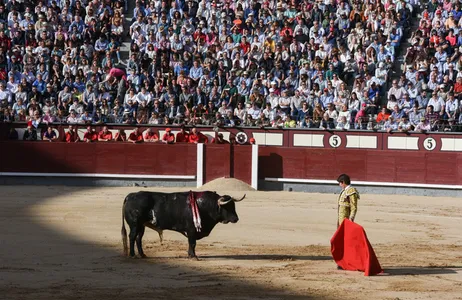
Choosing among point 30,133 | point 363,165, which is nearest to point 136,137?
point 30,133

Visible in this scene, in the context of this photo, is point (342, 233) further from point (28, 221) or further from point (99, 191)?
point (99, 191)

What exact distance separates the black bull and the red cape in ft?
4.26

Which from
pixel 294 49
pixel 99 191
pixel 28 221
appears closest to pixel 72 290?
pixel 28 221

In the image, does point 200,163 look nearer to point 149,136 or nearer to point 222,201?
point 149,136

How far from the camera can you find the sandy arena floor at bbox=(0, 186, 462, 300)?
414 inches

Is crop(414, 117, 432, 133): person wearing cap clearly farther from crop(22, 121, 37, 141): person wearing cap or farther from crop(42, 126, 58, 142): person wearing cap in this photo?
crop(22, 121, 37, 141): person wearing cap

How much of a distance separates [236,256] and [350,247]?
169cm

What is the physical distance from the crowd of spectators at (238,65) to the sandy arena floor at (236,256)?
3.47 meters

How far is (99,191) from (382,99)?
6.62 meters

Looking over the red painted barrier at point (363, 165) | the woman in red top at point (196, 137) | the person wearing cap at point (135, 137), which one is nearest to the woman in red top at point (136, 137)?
the person wearing cap at point (135, 137)

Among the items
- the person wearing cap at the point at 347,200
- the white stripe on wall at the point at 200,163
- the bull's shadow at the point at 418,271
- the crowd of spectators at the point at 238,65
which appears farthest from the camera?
the white stripe on wall at the point at 200,163

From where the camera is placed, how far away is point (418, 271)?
12.0 metres

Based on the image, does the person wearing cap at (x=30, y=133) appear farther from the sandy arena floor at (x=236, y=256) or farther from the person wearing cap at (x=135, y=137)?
the sandy arena floor at (x=236, y=256)

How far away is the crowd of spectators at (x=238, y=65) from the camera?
22.5m
